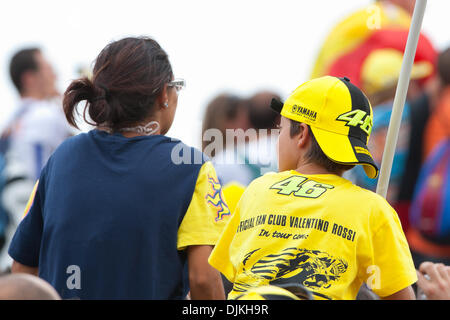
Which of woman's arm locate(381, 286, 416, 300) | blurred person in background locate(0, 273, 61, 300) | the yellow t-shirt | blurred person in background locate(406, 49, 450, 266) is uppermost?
blurred person in background locate(0, 273, 61, 300)

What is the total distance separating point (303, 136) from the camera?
8.93 ft

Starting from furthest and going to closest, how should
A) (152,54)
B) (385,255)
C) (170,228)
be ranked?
(152,54)
(170,228)
(385,255)

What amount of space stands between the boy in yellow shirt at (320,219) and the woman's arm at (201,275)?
5 centimetres

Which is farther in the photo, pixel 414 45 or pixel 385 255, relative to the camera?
pixel 414 45

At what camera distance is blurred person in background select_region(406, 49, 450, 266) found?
18.1ft

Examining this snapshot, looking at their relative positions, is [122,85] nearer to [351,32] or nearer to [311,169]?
[311,169]

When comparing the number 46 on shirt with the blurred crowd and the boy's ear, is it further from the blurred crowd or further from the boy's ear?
the blurred crowd

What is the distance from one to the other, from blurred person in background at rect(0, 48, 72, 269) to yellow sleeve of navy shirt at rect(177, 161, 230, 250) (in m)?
2.80

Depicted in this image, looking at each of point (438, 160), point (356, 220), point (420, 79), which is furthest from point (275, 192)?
point (420, 79)

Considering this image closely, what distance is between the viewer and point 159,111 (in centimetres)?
279

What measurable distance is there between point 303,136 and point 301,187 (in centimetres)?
22

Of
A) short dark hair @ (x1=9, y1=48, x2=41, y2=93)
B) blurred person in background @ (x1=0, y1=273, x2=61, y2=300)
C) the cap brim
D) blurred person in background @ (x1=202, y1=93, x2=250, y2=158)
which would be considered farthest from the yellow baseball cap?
short dark hair @ (x1=9, y1=48, x2=41, y2=93)
